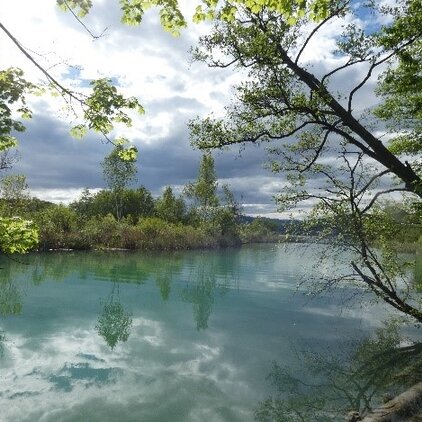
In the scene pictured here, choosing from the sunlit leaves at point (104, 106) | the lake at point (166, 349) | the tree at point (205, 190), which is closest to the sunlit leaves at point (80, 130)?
the sunlit leaves at point (104, 106)

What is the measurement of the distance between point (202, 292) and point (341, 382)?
17911mm

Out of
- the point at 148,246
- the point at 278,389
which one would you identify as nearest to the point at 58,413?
the point at 278,389

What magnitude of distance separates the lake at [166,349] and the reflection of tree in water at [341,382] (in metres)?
0.07

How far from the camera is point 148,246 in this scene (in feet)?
206

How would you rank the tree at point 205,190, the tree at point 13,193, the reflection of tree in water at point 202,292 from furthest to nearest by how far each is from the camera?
the tree at point 205,190
the tree at point 13,193
the reflection of tree in water at point 202,292

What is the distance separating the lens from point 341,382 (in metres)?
12.5

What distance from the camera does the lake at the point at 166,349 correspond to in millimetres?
10297

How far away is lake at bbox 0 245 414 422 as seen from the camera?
33.8 ft

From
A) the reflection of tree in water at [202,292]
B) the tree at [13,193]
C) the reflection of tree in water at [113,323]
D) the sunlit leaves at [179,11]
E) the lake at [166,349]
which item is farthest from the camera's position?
the tree at [13,193]

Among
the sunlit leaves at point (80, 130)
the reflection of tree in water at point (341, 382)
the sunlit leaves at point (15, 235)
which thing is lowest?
the reflection of tree in water at point (341, 382)

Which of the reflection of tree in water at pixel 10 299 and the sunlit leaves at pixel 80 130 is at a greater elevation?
the sunlit leaves at pixel 80 130

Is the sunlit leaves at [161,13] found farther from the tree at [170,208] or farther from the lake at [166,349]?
the tree at [170,208]

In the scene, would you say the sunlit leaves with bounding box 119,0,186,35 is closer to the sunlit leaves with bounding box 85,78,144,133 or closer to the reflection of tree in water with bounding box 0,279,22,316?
the sunlit leaves with bounding box 85,78,144,133

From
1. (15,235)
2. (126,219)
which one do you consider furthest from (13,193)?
(15,235)
